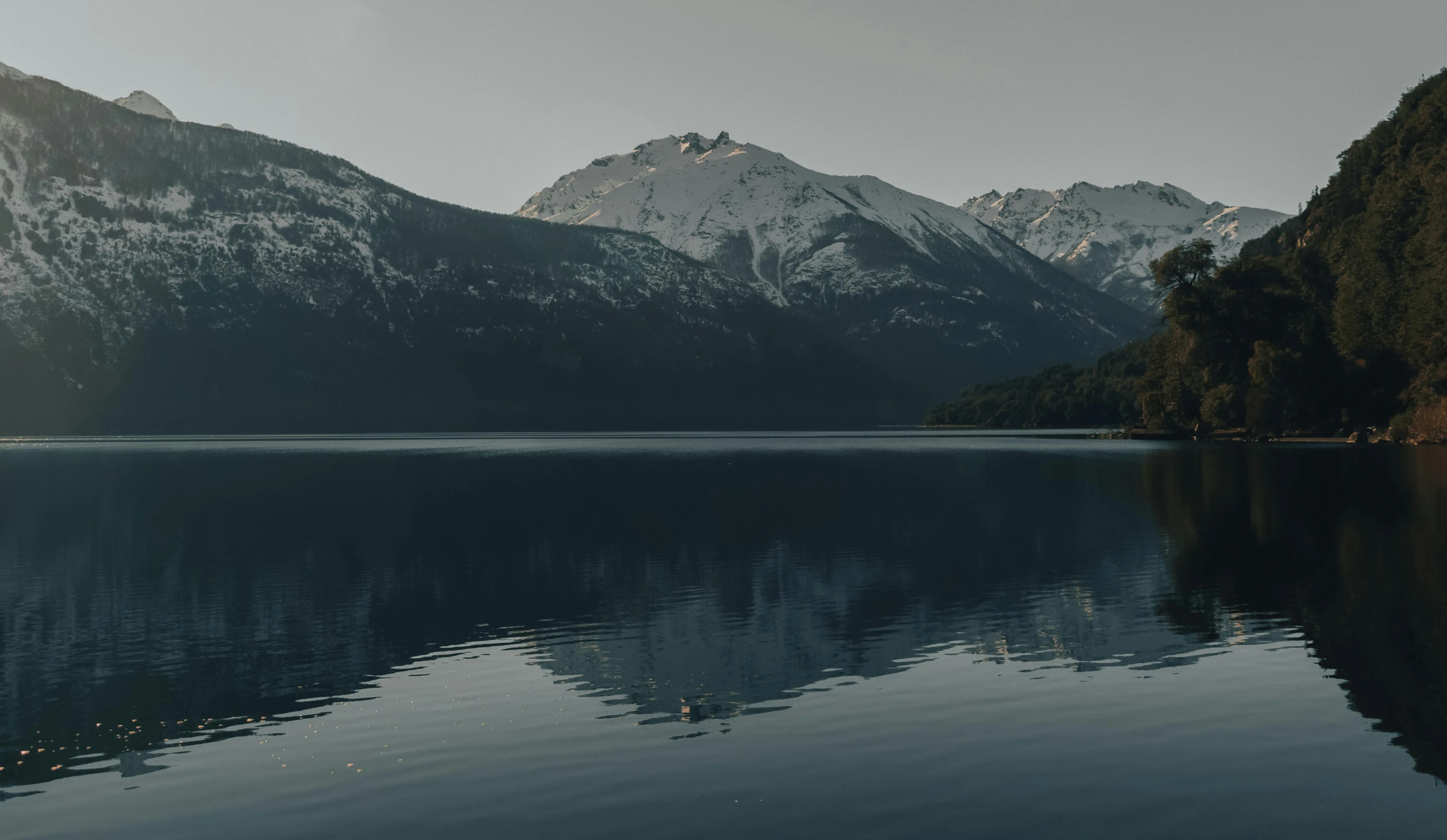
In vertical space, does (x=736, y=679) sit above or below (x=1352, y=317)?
below

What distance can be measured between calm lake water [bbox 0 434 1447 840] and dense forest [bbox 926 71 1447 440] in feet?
341

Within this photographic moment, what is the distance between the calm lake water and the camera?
19000 mm

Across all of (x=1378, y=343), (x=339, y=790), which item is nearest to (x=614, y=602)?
(x=339, y=790)

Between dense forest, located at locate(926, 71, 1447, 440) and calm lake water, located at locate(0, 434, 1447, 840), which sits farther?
dense forest, located at locate(926, 71, 1447, 440)

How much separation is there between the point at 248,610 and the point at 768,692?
21683 millimetres

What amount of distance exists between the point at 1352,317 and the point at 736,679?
167 m

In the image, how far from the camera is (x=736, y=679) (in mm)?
29141

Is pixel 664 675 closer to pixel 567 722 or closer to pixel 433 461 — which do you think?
pixel 567 722

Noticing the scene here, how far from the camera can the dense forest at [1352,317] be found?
154 m

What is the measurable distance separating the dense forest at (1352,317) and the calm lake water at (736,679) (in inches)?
4093

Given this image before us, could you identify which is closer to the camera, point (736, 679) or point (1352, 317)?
point (736, 679)

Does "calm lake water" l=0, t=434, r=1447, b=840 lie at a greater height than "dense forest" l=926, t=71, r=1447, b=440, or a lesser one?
lesser

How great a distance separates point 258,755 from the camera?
22.7 meters

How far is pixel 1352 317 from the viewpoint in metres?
169
